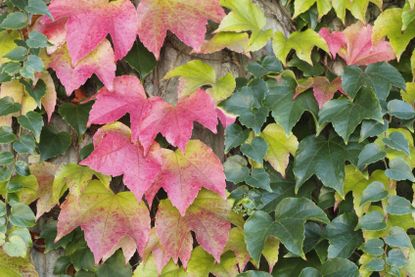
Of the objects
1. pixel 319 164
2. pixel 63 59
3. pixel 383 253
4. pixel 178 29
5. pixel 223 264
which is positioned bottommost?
pixel 223 264

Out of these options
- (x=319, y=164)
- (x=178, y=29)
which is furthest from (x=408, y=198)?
(x=178, y=29)

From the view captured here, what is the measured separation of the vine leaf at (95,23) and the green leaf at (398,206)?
0.77m

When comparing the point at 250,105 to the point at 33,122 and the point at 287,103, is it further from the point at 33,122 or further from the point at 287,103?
the point at 33,122

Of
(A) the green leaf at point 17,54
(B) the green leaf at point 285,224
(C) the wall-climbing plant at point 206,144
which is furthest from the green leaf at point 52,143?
(B) the green leaf at point 285,224

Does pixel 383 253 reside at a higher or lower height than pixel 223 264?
higher

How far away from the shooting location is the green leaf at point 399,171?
4.47 ft

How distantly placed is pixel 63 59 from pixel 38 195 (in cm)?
37

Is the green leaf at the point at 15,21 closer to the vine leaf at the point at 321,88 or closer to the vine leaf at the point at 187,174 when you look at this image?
the vine leaf at the point at 187,174

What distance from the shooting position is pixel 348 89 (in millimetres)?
1389

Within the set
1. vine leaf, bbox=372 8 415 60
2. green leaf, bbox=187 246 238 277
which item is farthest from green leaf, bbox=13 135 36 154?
vine leaf, bbox=372 8 415 60

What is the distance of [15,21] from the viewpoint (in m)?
1.40

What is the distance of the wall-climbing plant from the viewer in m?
1.37

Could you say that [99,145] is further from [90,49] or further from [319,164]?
[319,164]

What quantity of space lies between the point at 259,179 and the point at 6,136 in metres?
0.67
